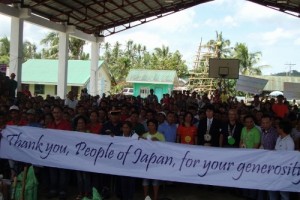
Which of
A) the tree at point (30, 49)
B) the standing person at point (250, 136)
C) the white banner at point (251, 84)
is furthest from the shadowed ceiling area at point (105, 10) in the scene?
the tree at point (30, 49)

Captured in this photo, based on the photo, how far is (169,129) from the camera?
7.27 meters

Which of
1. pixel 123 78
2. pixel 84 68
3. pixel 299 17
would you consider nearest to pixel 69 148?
pixel 299 17

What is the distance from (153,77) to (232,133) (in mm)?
30013

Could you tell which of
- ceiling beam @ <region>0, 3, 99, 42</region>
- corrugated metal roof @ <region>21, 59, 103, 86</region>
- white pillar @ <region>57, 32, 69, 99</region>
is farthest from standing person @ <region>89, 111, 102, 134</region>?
corrugated metal roof @ <region>21, 59, 103, 86</region>

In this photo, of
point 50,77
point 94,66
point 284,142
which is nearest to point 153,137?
point 284,142

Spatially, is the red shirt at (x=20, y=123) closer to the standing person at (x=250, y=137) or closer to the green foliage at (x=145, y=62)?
the standing person at (x=250, y=137)

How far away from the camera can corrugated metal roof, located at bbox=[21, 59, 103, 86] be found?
31.3 m

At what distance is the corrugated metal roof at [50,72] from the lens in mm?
31273

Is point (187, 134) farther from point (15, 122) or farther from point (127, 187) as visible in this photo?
point (15, 122)

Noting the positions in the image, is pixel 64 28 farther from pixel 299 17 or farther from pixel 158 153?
pixel 158 153

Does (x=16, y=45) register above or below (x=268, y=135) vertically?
above

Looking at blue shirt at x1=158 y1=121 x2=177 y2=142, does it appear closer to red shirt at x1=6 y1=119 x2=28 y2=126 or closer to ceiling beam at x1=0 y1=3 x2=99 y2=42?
red shirt at x1=6 y1=119 x2=28 y2=126

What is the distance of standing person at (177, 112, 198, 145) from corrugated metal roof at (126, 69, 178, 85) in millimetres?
29246

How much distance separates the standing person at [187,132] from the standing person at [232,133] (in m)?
0.52
